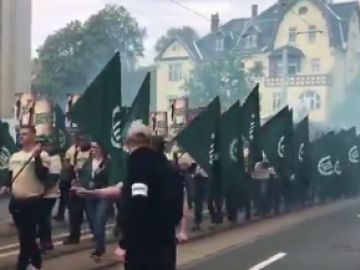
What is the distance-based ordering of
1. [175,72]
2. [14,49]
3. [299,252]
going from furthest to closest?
[175,72], [14,49], [299,252]

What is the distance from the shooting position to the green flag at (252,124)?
714 inches

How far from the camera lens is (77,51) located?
43.4 meters

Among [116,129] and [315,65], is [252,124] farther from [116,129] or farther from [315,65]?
[315,65]

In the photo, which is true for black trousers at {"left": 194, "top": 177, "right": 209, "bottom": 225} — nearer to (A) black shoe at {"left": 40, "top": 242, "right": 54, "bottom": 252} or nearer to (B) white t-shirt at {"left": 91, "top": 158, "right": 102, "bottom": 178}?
(B) white t-shirt at {"left": 91, "top": 158, "right": 102, "bottom": 178}

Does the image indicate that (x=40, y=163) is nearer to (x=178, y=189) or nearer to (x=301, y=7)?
(x=178, y=189)

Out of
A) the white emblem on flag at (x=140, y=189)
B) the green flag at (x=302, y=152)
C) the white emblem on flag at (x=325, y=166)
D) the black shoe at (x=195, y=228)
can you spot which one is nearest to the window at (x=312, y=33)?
the white emblem on flag at (x=325, y=166)

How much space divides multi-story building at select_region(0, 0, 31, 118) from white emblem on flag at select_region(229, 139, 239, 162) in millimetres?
15383

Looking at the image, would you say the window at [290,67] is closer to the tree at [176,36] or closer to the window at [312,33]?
the window at [312,33]

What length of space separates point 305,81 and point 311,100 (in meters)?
1.82

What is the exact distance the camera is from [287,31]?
5400cm

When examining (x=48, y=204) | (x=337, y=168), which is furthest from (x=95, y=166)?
(x=337, y=168)

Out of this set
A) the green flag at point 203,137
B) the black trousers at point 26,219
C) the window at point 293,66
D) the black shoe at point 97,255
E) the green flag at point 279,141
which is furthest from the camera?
the window at point 293,66

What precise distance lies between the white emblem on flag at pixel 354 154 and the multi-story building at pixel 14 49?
1141cm

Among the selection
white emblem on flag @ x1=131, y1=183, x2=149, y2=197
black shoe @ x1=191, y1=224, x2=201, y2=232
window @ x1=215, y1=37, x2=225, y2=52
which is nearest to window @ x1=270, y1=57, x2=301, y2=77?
window @ x1=215, y1=37, x2=225, y2=52
